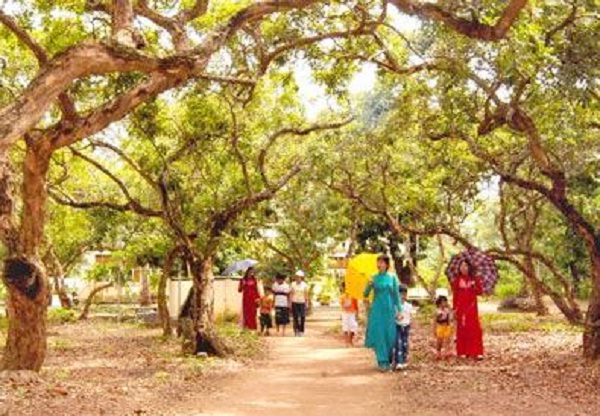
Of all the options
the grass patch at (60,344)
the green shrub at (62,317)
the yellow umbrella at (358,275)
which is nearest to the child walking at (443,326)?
the yellow umbrella at (358,275)

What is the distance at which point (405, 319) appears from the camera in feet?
43.9

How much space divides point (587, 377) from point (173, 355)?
304 inches

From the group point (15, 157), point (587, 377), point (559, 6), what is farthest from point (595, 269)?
point (15, 157)

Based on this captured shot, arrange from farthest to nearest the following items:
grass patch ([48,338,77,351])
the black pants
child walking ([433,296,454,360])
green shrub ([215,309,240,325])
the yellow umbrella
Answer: green shrub ([215,309,240,325])
the black pants
grass patch ([48,338,77,351])
the yellow umbrella
child walking ([433,296,454,360])

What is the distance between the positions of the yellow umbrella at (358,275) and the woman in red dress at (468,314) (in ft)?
10.8

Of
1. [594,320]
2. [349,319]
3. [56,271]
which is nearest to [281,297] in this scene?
[349,319]

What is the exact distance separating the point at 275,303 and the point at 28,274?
12069mm

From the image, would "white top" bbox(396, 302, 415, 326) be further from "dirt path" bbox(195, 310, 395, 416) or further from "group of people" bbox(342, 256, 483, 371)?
"dirt path" bbox(195, 310, 395, 416)

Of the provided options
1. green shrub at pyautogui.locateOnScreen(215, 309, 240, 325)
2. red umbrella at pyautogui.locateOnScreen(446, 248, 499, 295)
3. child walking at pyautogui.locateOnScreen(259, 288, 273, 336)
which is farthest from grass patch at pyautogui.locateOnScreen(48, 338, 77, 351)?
red umbrella at pyautogui.locateOnScreen(446, 248, 499, 295)

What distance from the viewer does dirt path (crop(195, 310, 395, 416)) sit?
9680mm

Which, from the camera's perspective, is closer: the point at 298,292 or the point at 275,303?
the point at 298,292

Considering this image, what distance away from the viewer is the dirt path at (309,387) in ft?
31.8

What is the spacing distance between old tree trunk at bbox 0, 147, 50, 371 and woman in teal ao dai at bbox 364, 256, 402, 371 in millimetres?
5018

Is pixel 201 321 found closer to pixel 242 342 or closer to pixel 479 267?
pixel 242 342
